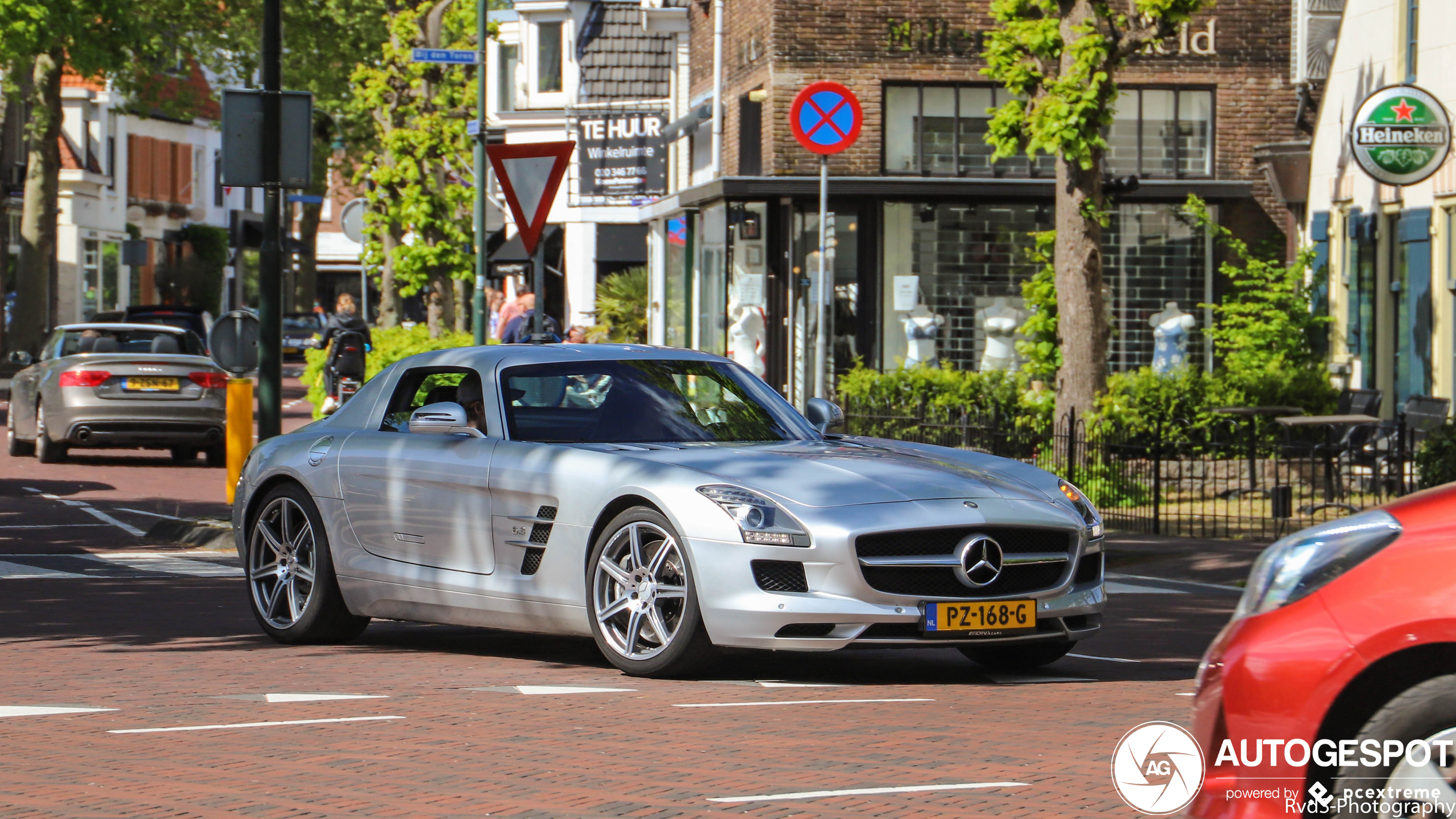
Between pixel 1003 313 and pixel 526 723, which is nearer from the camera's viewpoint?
pixel 526 723

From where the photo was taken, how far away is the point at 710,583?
7609 mm

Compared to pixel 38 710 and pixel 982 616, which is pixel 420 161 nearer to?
pixel 38 710

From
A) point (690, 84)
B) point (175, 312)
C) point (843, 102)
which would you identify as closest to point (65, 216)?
point (175, 312)

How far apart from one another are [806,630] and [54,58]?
39577 millimetres

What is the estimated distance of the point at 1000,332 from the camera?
1103 inches

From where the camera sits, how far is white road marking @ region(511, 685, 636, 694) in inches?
302

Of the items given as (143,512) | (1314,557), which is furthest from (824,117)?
(1314,557)

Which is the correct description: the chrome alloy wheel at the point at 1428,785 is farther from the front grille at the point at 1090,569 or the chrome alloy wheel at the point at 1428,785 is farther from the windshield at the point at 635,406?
the windshield at the point at 635,406

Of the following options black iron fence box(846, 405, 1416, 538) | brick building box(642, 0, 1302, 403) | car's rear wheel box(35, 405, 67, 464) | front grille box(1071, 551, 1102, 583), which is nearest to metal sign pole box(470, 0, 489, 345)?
brick building box(642, 0, 1302, 403)

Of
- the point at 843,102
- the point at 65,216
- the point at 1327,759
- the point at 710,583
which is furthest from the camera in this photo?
the point at 65,216

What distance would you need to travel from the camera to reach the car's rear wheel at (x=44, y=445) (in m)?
22.3

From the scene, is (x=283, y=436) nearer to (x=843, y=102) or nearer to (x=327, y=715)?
(x=327, y=715)

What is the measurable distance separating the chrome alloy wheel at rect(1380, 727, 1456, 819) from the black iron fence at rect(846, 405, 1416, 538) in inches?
474

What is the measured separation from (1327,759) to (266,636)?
677 cm
